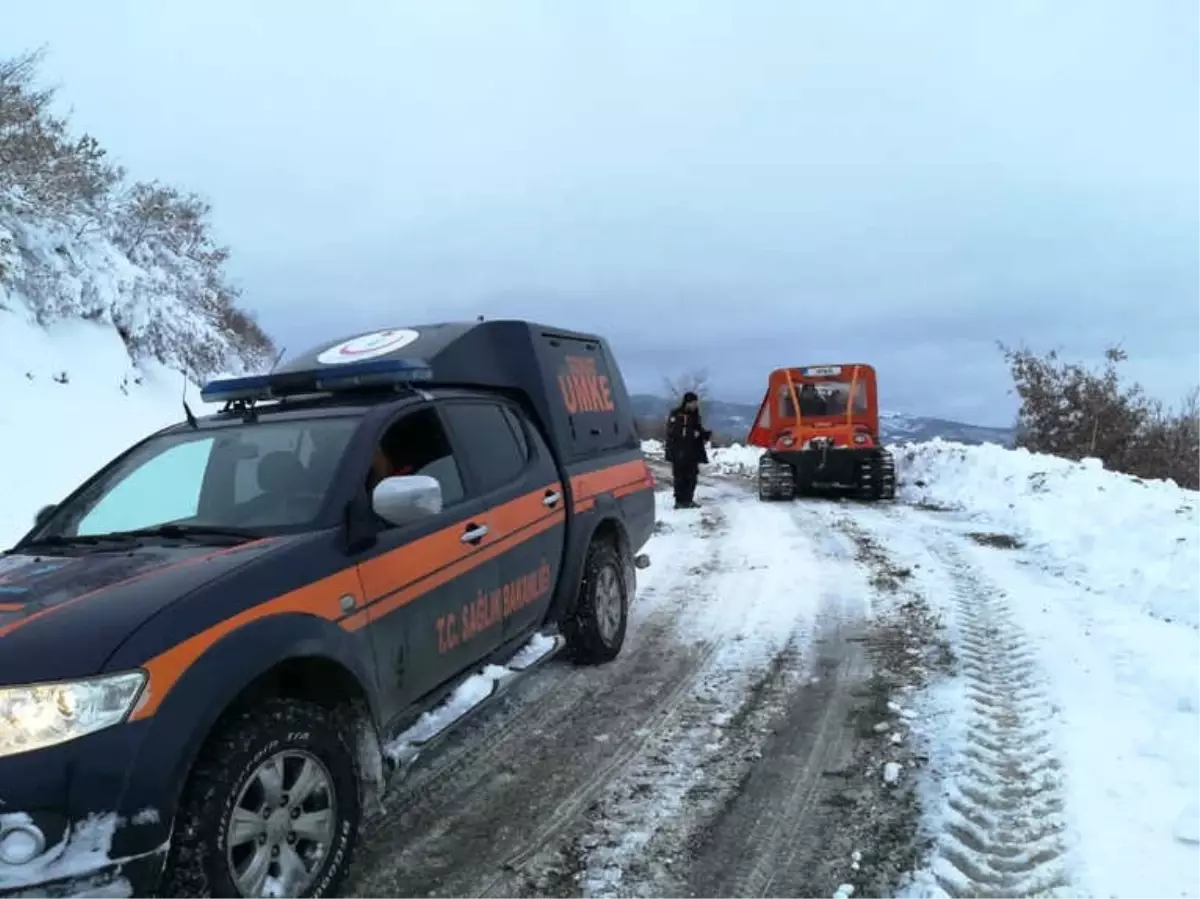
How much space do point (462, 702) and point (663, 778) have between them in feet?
3.36

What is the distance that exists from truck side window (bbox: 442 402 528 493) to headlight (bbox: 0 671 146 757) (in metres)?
2.32

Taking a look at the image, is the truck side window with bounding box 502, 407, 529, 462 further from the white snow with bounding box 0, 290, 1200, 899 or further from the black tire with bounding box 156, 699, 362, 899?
the black tire with bounding box 156, 699, 362, 899

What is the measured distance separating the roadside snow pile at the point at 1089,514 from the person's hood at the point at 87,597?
6.43 m

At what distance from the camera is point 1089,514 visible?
34.0 ft

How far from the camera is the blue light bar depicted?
4406 millimetres

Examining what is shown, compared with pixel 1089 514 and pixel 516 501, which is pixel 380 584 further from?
pixel 1089 514

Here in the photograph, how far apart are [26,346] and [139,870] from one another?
13263 millimetres

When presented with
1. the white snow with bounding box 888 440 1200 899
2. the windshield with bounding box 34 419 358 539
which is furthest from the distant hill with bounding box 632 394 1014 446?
the windshield with bounding box 34 419 358 539

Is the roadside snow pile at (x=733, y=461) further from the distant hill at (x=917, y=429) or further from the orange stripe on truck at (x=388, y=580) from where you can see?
the orange stripe on truck at (x=388, y=580)

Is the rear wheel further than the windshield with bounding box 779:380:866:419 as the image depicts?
No

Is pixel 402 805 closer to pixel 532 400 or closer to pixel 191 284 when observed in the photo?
pixel 532 400

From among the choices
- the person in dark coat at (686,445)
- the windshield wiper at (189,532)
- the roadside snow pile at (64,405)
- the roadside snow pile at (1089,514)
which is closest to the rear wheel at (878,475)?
the roadside snow pile at (1089,514)

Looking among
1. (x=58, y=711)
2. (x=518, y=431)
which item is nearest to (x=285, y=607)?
(x=58, y=711)

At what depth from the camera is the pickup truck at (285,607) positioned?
2447mm
